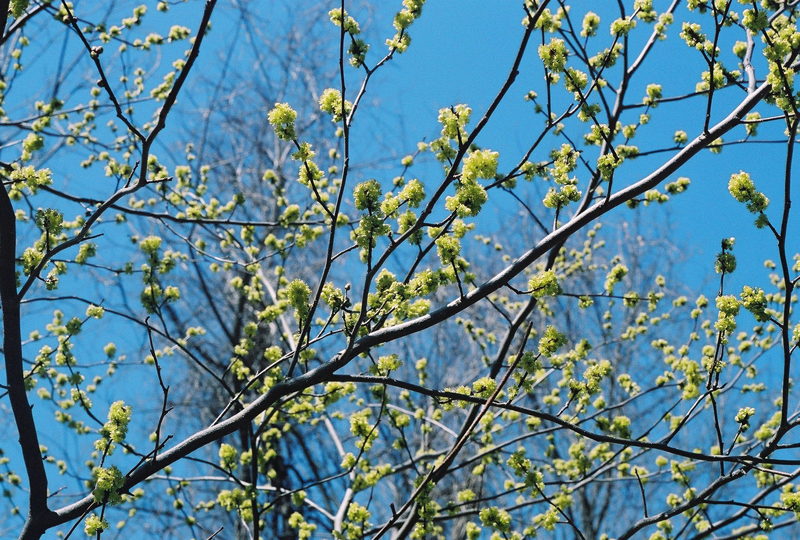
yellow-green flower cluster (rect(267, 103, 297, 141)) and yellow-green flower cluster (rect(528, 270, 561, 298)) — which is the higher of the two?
yellow-green flower cluster (rect(267, 103, 297, 141))

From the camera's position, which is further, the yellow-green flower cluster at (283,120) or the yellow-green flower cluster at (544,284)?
the yellow-green flower cluster at (544,284)

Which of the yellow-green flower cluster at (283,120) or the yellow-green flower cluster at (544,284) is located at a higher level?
the yellow-green flower cluster at (283,120)

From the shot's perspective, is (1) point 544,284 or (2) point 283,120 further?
(1) point 544,284

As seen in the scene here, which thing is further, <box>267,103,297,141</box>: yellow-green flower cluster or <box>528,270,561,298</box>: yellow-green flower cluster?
<box>528,270,561,298</box>: yellow-green flower cluster

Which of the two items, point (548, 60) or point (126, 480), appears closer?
point (126, 480)

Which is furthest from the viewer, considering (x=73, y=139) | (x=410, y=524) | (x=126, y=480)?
(x=73, y=139)

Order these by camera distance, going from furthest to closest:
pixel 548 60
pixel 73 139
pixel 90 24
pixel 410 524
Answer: pixel 73 139
pixel 90 24
pixel 410 524
pixel 548 60

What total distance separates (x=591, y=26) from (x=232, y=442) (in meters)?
7.92

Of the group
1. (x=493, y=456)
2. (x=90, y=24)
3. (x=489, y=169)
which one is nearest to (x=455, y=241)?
(x=489, y=169)

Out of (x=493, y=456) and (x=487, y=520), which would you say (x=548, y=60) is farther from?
(x=493, y=456)

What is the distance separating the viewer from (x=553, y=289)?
11.3 ft

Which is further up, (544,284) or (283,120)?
(283,120)

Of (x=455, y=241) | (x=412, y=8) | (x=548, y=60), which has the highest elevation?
(x=412, y=8)

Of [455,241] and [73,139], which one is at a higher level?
[73,139]
